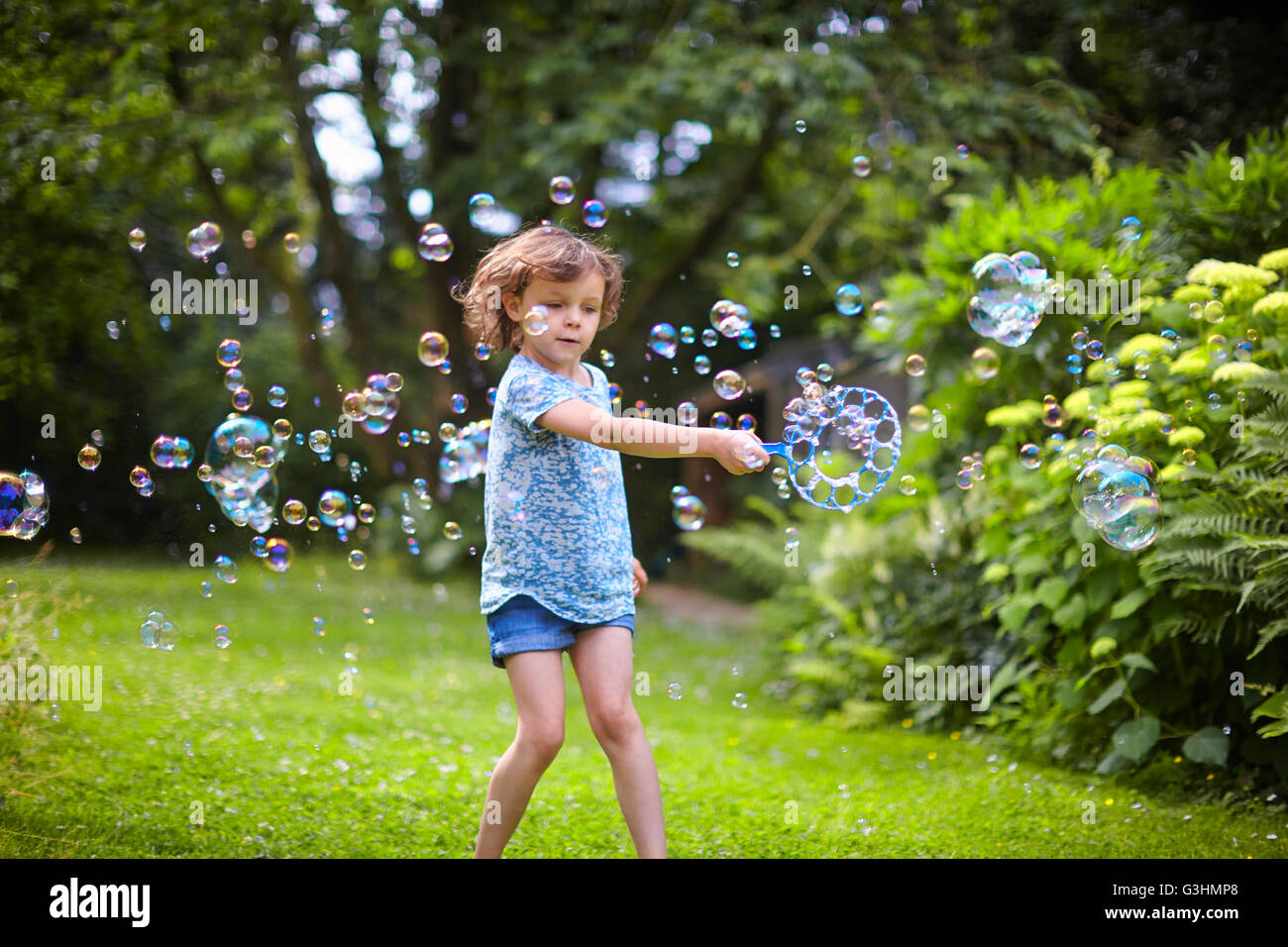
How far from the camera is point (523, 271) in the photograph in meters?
2.70

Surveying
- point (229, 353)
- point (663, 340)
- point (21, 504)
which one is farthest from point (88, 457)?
point (663, 340)

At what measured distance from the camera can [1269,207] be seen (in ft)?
14.2

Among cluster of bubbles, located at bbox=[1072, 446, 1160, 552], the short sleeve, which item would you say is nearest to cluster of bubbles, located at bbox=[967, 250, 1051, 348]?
cluster of bubbles, located at bbox=[1072, 446, 1160, 552]

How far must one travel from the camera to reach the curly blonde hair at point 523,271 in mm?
2660

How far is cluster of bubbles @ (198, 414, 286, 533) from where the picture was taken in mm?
4059

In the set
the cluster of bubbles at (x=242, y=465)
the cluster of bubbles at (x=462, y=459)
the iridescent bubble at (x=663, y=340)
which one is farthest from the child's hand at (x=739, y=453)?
the cluster of bubbles at (x=242, y=465)

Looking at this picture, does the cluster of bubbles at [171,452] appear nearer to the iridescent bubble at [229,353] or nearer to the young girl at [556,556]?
the iridescent bubble at [229,353]

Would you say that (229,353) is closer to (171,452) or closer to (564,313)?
(171,452)

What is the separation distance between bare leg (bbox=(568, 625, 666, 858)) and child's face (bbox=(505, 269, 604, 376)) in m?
0.69

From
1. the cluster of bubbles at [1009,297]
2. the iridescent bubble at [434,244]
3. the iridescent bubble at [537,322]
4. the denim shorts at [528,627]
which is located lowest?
the denim shorts at [528,627]

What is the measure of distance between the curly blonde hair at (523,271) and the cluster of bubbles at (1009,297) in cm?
172

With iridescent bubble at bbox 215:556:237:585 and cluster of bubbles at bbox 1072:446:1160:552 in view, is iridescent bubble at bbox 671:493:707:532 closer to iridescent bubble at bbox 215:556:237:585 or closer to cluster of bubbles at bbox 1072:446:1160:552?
cluster of bubbles at bbox 1072:446:1160:552
